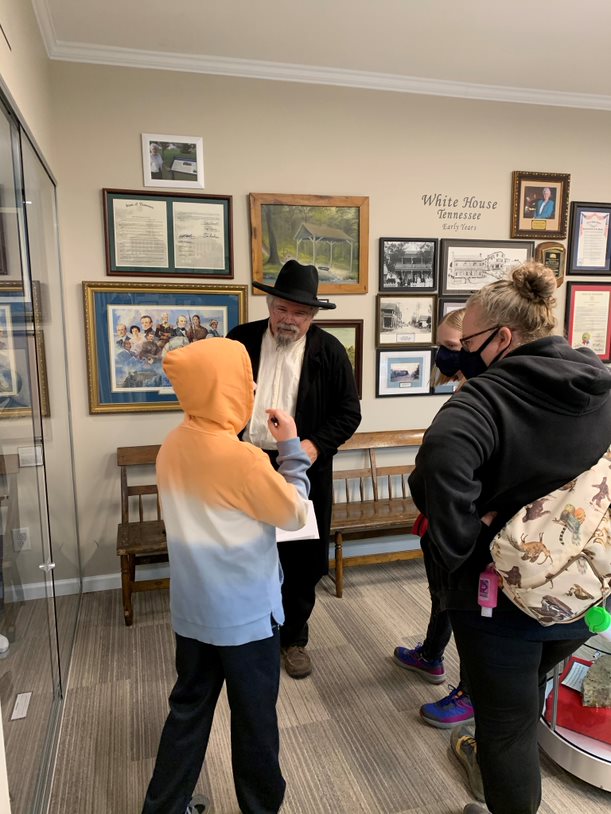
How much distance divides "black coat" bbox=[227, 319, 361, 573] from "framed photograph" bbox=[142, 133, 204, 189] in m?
1.10

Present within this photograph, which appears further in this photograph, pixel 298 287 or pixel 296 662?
pixel 296 662

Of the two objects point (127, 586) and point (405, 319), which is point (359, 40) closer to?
point (405, 319)

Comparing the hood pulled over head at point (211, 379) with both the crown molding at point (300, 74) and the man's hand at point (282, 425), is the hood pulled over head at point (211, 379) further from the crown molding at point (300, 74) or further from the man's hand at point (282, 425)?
the crown molding at point (300, 74)

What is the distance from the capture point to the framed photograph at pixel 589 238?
3.66 m

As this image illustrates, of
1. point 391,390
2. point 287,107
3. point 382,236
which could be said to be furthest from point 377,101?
point 391,390

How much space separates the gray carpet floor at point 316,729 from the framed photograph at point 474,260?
199 centimetres

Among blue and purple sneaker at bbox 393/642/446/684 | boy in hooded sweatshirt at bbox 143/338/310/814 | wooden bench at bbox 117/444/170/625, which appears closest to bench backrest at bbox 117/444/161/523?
wooden bench at bbox 117/444/170/625

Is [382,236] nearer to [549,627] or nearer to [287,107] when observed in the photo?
[287,107]

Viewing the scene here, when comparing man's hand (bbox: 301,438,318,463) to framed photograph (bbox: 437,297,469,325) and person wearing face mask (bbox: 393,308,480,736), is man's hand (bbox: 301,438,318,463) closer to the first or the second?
person wearing face mask (bbox: 393,308,480,736)

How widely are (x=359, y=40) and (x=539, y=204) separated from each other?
158 centimetres

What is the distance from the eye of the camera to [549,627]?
4.52ft

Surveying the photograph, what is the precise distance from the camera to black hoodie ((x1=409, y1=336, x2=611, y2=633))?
1209mm

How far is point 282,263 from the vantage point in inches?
126

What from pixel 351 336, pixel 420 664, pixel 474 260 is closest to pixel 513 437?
pixel 420 664
